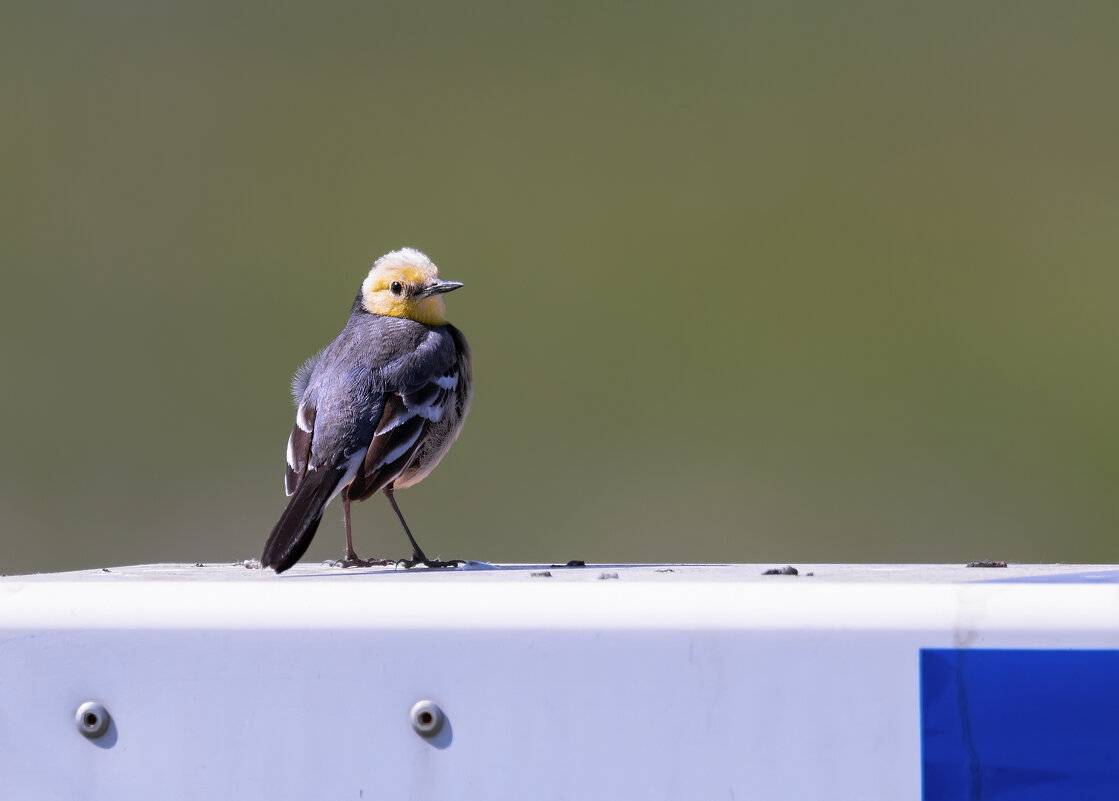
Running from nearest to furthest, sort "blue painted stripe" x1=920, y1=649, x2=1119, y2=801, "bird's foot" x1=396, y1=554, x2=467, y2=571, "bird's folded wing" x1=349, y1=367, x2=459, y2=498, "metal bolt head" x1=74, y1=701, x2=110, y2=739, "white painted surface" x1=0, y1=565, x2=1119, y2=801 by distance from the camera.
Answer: "blue painted stripe" x1=920, y1=649, x2=1119, y2=801
"white painted surface" x1=0, y1=565, x2=1119, y2=801
"metal bolt head" x1=74, y1=701, x2=110, y2=739
"bird's foot" x1=396, y1=554, x2=467, y2=571
"bird's folded wing" x1=349, y1=367, x2=459, y2=498

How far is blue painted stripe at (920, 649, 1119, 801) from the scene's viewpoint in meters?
2.17

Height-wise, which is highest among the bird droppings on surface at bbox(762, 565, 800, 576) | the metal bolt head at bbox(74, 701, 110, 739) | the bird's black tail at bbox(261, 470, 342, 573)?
the bird's black tail at bbox(261, 470, 342, 573)

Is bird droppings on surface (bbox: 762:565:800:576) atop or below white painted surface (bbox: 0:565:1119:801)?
atop

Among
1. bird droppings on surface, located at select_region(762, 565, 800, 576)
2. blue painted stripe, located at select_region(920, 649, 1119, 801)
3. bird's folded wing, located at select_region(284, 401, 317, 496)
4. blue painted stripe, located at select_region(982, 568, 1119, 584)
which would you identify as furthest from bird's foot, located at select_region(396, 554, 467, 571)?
blue painted stripe, located at select_region(920, 649, 1119, 801)

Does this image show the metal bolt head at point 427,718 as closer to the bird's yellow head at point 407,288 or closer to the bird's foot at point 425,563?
the bird's foot at point 425,563

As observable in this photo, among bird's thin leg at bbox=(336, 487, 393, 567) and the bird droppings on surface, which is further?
bird's thin leg at bbox=(336, 487, 393, 567)

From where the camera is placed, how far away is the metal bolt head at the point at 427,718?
234 cm

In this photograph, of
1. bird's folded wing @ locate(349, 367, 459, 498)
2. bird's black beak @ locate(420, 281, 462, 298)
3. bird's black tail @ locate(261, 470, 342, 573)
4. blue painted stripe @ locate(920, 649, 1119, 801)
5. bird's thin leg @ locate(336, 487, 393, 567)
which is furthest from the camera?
bird's black beak @ locate(420, 281, 462, 298)

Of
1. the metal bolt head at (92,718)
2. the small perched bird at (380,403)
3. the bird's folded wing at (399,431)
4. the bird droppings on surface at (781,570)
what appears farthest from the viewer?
the bird's folded wing at (399,431)

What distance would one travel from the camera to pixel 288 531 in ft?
14.3

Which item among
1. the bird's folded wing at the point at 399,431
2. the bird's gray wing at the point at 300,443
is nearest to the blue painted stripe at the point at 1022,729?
the bird's folded wing at the point at 399,431

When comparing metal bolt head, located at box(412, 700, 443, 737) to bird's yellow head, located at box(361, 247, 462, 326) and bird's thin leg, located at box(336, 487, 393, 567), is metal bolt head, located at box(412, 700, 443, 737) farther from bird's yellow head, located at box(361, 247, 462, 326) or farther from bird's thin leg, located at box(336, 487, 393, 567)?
bird's yellow head, located at box(361, 247, 462, 326)

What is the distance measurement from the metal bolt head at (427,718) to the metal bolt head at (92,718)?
524 mm

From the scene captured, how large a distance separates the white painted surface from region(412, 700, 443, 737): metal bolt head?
0.02m
